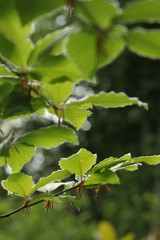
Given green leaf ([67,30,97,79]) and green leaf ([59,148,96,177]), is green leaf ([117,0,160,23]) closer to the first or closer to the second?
green leaf ([67,30,97,79])

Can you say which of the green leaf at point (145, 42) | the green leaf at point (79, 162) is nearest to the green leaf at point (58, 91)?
the green leaf at point (79, 162)

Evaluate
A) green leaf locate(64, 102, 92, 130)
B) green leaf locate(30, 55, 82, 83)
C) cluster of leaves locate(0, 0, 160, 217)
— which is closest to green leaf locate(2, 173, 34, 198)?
cluster of leaves locate(0, 0, 160, 217)

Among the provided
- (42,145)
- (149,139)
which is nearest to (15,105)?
(42,145)

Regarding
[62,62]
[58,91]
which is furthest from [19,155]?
[62,62]

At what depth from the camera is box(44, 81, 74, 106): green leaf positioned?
0.56 metres

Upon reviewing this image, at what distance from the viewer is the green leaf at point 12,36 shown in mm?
344

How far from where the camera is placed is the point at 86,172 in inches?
26.4

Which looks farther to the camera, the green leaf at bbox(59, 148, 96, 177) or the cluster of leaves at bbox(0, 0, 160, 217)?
the green leaf at bbox(59, 148, 96, 177)

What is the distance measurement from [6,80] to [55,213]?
14.7 feet

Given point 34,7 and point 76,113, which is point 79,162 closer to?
point 76,113

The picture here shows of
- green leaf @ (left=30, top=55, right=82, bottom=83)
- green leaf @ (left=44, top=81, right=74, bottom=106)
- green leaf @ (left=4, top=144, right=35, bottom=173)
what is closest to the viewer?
green leaf @ (left=30, top=55, right=82, bottom=83)

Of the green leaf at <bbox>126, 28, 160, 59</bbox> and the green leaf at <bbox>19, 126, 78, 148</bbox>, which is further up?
the green leaf at <bbox>126, 28, 160, 59</bbox>

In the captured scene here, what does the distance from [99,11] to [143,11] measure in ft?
0.10

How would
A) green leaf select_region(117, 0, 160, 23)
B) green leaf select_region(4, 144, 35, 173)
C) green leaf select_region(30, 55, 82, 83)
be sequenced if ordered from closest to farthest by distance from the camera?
green leaf select_region(117, 0, 160, 23), green leaf select_region(30, 55, 82, 83), green leaf select_region(4, 144, 35, 173)
